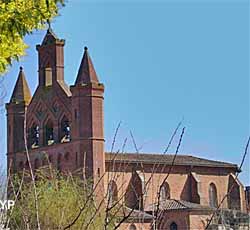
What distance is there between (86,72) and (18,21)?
53.7 metres

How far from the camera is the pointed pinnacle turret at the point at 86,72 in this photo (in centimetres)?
6006

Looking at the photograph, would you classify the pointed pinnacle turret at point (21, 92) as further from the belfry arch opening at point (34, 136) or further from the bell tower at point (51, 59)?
the belfry arch opening at point (34, 136)

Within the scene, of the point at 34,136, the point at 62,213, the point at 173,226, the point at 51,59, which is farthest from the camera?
the point at 34,136

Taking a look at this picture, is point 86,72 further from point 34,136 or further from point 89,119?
point 34,136

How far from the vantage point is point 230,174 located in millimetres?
69625

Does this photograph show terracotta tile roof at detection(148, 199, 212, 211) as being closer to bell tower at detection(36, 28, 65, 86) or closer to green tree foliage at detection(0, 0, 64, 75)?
bell tower at detection(36, 28, 65, 86)

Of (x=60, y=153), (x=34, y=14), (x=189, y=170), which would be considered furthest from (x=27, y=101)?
(x=34, y=14)

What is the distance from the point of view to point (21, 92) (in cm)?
6969

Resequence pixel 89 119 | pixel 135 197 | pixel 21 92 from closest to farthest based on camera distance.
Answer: pixel 135 197 < pixel 89 119 < pixel 21 92

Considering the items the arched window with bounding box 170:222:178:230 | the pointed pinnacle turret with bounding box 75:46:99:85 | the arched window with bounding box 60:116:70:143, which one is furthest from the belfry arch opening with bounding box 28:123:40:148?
the arched window with bounding box 170:222:178:230

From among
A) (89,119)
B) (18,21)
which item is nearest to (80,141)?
(89,119)

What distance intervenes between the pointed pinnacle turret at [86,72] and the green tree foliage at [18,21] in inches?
2061

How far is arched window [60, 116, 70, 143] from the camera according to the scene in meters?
62.1

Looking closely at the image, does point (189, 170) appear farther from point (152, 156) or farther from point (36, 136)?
point (36, 136)
